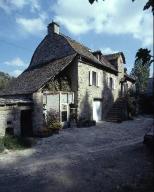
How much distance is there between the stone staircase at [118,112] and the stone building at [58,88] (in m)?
0.55

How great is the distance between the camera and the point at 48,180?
8.57 meters

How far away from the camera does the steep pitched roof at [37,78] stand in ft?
61.8

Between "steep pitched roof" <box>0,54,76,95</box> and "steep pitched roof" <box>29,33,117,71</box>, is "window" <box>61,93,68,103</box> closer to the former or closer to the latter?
"steep pitched roof" <box>0,54,76,95</box>

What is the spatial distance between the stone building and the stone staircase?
549mm

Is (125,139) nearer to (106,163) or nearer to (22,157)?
(106,163)

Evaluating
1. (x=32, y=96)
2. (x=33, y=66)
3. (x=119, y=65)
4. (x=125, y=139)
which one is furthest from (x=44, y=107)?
(x=119, y=65)

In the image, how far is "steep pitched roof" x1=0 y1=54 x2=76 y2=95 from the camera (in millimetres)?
18828

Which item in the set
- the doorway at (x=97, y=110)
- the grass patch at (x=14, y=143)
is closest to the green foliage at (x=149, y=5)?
the grass patch at (x=14, y=143)

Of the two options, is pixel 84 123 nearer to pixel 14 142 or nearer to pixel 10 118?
pixel 10 118

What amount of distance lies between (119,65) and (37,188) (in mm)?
23208

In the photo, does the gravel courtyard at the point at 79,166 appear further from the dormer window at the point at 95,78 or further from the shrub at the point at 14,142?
the dormer window at the point at 95,78

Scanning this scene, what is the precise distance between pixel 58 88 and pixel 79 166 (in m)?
10.6

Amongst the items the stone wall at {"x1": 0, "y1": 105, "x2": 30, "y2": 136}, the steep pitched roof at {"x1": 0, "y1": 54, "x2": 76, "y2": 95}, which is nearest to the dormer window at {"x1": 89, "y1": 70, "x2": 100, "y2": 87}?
the steep pitched roof at {"x1": 0, "y1": 54, "x2": 76, "y2": 95}

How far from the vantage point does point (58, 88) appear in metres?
20.0
